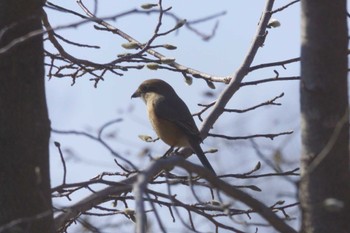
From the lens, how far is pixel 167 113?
8109mm

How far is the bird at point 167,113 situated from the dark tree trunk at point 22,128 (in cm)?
336

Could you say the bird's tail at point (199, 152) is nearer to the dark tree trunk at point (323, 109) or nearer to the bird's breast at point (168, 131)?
the bird's breast at point (168, 131)

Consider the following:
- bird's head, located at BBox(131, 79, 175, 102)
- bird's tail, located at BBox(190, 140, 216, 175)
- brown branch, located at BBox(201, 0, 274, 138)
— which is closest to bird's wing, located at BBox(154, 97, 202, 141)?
bird's head, located at BBox(131, 79, 175, 102)

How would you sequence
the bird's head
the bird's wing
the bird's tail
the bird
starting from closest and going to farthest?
the bird's tail, the bird, the bird's wing, the bird's head

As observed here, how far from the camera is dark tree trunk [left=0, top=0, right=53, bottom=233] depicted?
360 cm

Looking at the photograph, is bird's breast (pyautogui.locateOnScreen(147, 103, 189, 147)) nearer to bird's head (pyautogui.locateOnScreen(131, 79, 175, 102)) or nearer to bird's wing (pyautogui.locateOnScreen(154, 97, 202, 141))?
bird's wing (pyautogui.locateOnScreen(154, 97, 202, 141))

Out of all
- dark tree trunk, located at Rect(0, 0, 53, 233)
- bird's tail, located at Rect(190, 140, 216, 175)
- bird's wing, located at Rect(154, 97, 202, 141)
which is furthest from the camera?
bird's wing, located at Rect(154, 97, 202, 141)

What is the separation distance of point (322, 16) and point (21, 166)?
1580mm

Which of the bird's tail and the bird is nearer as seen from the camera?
the bird's tail

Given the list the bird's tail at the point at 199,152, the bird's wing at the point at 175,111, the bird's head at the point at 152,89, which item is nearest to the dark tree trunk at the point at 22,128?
the bird's tail at the point at 199,152

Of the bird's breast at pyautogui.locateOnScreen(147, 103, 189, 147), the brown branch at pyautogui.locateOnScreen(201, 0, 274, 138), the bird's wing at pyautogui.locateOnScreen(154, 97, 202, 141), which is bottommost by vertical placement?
the brown branch at pyautogui.locateOnScreen(201, 0, 274, 138)

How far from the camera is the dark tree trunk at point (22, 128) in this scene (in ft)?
11.8

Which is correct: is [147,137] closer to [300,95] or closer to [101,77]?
[101,77]

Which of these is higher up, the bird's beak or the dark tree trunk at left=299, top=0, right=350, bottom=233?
the bird's beak
